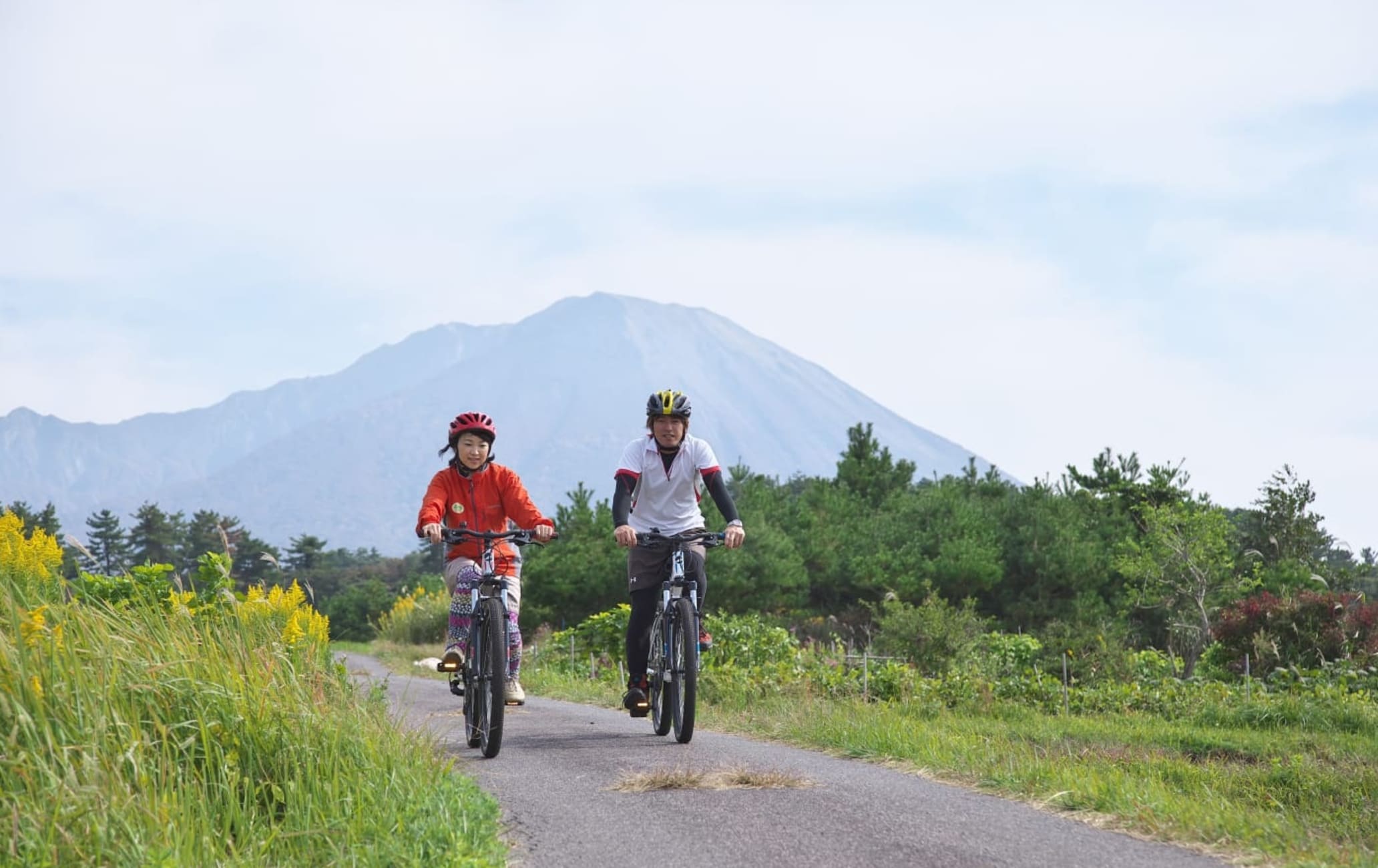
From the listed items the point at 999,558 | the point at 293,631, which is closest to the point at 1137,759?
the point at 293,631

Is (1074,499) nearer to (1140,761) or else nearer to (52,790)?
(1140,761)

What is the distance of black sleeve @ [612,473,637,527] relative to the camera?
8016 millimetres

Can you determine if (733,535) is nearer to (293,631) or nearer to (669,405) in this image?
(669,405)

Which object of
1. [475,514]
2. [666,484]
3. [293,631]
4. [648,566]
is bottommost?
[293,631]

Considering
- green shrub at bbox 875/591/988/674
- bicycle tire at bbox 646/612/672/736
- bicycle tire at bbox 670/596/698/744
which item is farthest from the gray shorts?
green shrub at bbox 875/591/988/674

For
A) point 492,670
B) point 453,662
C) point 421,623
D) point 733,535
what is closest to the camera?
point 492,670

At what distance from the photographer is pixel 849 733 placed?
26.6 feet

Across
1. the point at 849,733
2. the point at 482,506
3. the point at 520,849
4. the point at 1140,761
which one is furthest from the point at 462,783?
the point at 1140,761

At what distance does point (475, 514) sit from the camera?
7.95 metres

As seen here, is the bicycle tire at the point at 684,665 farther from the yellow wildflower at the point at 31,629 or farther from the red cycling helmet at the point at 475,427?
the yellow wildflower at the point at 31,629

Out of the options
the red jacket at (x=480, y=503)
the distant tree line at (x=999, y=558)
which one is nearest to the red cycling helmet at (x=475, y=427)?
the red jacket at (x=480, y=503)

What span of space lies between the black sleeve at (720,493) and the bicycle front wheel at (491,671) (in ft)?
→ 4.91

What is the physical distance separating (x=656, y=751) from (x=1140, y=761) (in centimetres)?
465

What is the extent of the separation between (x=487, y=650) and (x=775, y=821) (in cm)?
254
